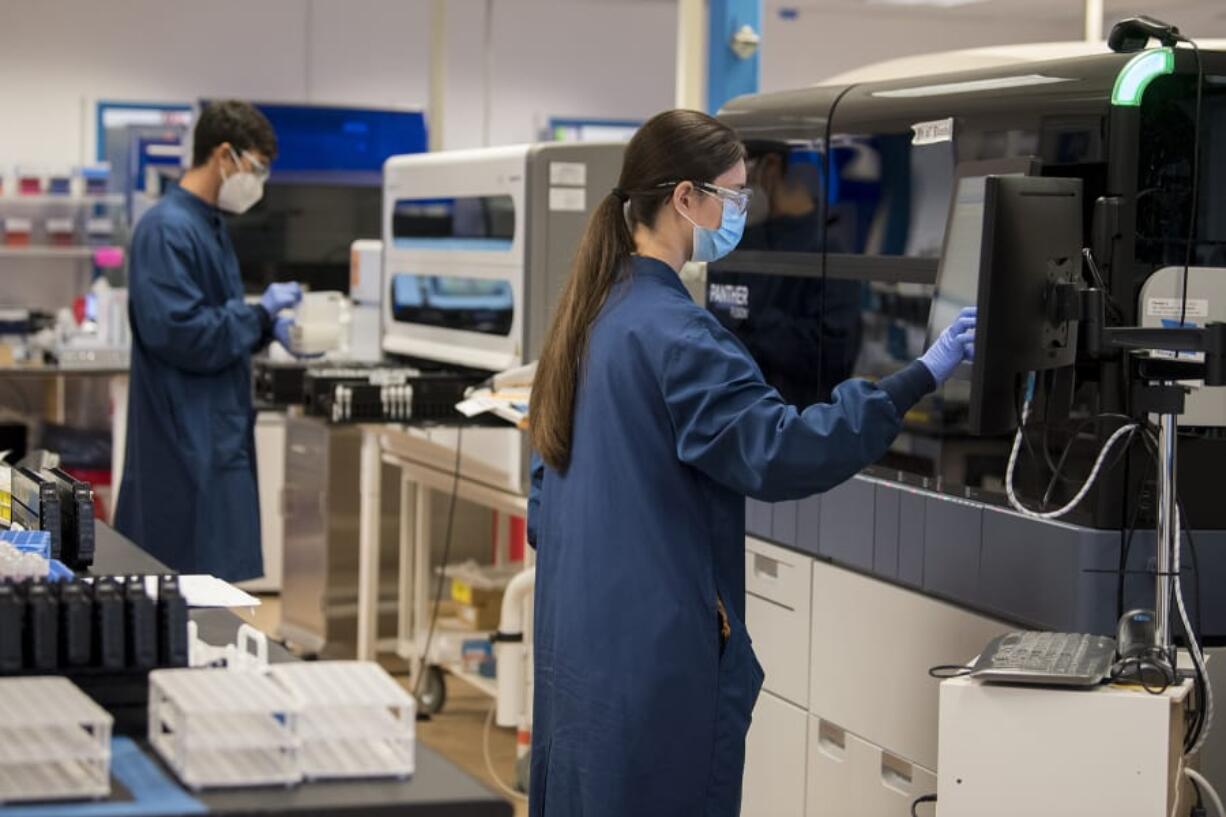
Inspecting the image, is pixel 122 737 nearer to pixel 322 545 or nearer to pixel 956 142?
→ pixel 956 142

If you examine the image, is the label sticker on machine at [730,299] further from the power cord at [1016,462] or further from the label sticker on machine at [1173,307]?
the label sticker on machine at [1173,307]

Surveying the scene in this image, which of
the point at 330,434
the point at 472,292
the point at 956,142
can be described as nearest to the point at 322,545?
the point at 330,434

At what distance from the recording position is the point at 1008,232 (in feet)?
8.14

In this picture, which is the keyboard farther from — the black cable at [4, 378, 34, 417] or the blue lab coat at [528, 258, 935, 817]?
the black cable at [4, 378, 34, 417]

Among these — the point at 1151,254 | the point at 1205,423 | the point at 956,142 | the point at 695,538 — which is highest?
the point at 956,142

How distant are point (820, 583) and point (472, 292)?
1.68m

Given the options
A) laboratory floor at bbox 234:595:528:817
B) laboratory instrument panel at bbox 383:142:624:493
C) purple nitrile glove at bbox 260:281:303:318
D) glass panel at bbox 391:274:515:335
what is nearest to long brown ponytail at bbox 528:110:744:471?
laboratory instrument panel at bbox 383:142:624:493

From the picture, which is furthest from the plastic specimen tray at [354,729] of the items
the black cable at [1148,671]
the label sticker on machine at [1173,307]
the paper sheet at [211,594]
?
the label sticker on machine at [1173,307]

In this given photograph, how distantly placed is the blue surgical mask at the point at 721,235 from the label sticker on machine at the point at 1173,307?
62 centimetres

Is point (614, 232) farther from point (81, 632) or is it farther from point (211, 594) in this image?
point (81, 632)

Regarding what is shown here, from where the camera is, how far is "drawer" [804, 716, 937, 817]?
3148mm

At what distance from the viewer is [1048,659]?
2490 millimetres

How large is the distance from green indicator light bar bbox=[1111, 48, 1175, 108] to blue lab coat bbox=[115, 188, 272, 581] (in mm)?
2439

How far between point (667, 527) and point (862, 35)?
29.7 ft
